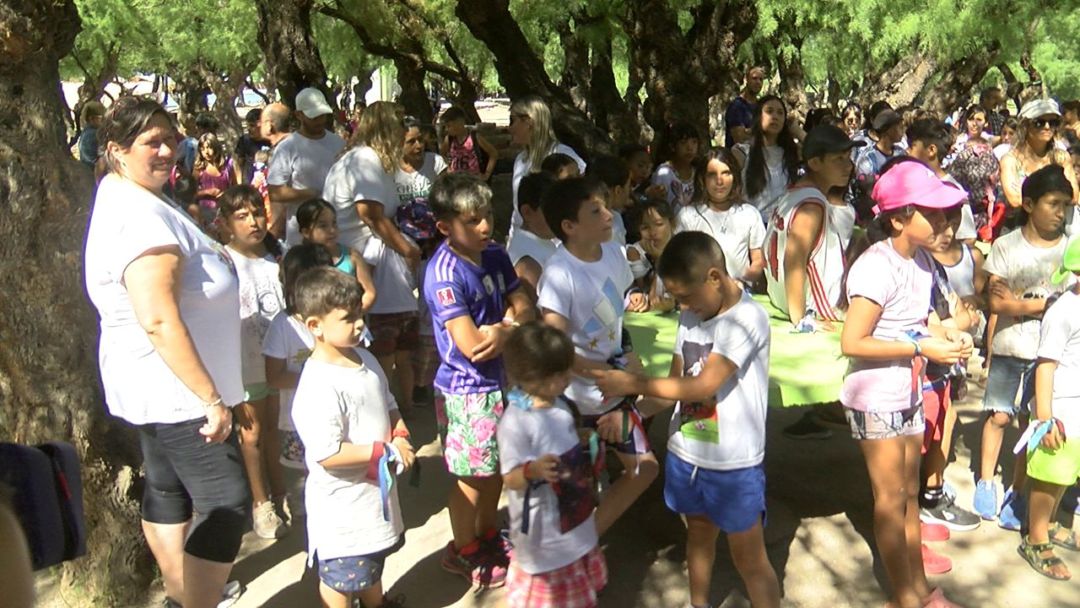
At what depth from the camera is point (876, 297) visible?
124 inches

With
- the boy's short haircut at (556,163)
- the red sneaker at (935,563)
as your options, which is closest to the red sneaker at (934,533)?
the red sneaker at (935,563)

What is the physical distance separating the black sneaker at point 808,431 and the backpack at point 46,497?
4.25 meters

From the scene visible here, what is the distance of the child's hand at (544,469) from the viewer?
286 centimetres

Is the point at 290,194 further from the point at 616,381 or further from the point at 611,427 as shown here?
the point at 616,381

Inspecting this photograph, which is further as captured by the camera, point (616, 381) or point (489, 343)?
point (489, 343)

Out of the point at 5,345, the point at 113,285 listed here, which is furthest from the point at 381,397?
the point at 5,345

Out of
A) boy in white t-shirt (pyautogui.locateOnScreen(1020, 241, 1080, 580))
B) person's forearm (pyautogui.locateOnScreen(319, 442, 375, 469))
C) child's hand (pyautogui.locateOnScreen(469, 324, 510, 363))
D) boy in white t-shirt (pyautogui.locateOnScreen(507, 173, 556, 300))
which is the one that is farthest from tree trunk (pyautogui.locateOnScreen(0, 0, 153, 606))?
boy in white t-shirt (pyautogui.locateOnScreen(1020, 241, 1080, 580))

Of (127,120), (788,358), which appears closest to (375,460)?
(127,120)

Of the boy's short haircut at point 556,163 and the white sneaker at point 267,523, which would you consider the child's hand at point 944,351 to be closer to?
the boy's short haircut at point 556,163

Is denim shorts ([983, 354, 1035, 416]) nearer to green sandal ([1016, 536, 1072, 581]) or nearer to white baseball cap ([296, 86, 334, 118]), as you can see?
green sandal ([1016, 536, 1072, 581])

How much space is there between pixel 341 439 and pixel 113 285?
2.78 feet

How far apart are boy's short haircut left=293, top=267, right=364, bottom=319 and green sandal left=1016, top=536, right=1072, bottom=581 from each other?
294 cm

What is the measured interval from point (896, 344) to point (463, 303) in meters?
1.50

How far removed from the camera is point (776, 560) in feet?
13.3
